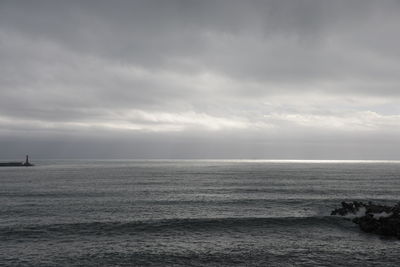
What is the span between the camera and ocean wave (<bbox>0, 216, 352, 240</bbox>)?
36500 millimetres

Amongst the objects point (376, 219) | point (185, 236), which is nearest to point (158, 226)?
point (185, 236)

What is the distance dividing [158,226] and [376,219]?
27.7m

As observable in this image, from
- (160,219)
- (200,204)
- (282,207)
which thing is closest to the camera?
(160,219)

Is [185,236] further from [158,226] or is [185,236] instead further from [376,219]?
[376,219]

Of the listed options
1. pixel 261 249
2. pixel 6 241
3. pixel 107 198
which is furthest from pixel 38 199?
pixel 261 249

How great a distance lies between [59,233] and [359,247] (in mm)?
32381

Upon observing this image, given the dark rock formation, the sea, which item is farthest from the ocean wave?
the dark rock formation

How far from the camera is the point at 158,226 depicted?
40.1 metres

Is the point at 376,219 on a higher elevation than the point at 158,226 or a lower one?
higher

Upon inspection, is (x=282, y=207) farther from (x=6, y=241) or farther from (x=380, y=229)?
(x=6, y=241)

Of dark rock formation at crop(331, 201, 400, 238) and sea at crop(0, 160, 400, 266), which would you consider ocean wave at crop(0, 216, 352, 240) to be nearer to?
sea at crop(0, 160, 400, 266)

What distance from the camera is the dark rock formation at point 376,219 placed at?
36.3 meters

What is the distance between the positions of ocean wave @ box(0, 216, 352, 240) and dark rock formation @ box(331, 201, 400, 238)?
3.00 m

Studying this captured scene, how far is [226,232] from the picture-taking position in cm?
3734
